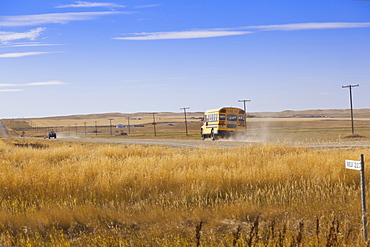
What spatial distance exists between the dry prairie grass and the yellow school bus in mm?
25455

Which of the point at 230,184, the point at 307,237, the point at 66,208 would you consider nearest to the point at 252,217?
the point at 307,237

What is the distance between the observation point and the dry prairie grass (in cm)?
590

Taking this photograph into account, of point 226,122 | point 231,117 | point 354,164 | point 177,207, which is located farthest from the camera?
point 231,117

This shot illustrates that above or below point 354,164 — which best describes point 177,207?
below

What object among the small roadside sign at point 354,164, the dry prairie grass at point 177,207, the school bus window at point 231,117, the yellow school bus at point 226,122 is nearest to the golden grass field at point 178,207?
the dry prairie grass at point 177,207

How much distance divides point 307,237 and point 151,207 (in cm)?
311

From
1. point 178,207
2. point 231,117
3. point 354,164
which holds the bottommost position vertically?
point 178,207

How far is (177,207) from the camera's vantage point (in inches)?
312

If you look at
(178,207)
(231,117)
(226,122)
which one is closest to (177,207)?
(178,207)

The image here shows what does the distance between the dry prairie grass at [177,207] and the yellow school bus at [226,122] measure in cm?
2545

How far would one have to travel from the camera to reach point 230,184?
970cm

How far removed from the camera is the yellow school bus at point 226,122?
1484 inches

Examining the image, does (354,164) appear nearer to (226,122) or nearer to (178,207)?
(178,207)

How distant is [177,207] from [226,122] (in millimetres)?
30392
